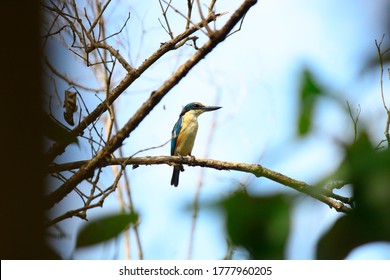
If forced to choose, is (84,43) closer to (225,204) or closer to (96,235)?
(96,235)

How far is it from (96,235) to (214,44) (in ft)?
4.57

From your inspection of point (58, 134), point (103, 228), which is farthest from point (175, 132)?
point (103, 228)

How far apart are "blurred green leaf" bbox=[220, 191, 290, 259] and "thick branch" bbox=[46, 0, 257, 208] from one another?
1.29 m

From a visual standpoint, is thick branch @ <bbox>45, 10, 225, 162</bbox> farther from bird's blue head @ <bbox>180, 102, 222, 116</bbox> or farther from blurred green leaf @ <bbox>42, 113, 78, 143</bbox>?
bird's blue head @ <bbox>180, 102, 222, 116</bbox>

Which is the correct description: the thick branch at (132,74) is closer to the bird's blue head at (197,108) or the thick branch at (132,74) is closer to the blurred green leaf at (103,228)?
the blurred green leaf at (103,228)

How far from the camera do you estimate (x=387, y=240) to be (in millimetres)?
302

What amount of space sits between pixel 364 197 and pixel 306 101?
0.07 m

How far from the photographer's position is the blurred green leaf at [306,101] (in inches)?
12.2

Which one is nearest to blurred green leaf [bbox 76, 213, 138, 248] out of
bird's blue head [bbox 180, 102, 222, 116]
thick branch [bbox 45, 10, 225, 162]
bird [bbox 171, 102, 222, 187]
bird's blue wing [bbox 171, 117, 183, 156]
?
thick branch [bbox 45, 10, 225, 162]

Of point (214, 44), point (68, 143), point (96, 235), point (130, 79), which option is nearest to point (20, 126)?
point (96, 235)

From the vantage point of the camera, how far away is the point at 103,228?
472 mm

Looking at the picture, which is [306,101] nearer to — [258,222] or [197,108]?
[258,222]

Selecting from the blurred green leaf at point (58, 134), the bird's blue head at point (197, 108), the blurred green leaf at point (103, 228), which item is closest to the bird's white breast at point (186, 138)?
the bird's blue head at point (197, 108)

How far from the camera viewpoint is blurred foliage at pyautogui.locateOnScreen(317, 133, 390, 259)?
0.29 metres
